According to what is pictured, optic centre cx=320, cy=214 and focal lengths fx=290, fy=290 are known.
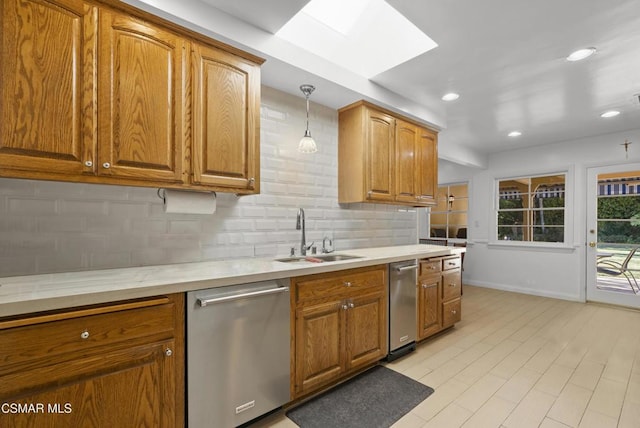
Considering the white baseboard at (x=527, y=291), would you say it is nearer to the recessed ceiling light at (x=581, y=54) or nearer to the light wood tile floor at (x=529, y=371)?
the light wood tile floor at (x=529, y=371)

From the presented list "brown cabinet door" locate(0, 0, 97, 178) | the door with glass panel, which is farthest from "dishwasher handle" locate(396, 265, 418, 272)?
the door with glass panel

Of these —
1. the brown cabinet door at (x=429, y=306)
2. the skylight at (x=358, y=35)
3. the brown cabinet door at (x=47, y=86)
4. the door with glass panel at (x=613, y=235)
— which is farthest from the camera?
the door with glass panel at (x=613, y=235)

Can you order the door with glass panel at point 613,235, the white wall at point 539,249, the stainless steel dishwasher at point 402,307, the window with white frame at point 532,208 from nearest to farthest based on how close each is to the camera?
the stainless steel dishwasher at point 402,307 → the door with glass panel at point 613,235 → the white wall at point 539,249 → the window with white frame at point 532,208

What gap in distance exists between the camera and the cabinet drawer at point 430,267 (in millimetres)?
2791

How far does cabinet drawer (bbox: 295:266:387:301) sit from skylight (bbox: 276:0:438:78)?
5.76 ft

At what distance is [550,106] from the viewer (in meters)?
3.29

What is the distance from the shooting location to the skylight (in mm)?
2289

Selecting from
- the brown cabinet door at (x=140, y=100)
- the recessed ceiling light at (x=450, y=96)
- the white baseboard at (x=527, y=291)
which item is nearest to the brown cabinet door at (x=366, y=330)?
the brown cabinet door at (x=140, y=100)

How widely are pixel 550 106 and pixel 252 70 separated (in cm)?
334

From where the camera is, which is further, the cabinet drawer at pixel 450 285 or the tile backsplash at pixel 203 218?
the cabinet drawer at pixel 450 285

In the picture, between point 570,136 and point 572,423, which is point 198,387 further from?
point 570,136

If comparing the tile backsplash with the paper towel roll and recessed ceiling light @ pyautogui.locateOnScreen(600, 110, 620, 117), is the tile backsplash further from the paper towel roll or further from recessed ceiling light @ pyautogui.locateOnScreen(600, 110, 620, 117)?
recessed ceiling light @ pyautogui.locateOnScreen(600, 110, 620, 117)

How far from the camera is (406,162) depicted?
3229mm

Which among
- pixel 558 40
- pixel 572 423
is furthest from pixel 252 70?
pixel 572 423
